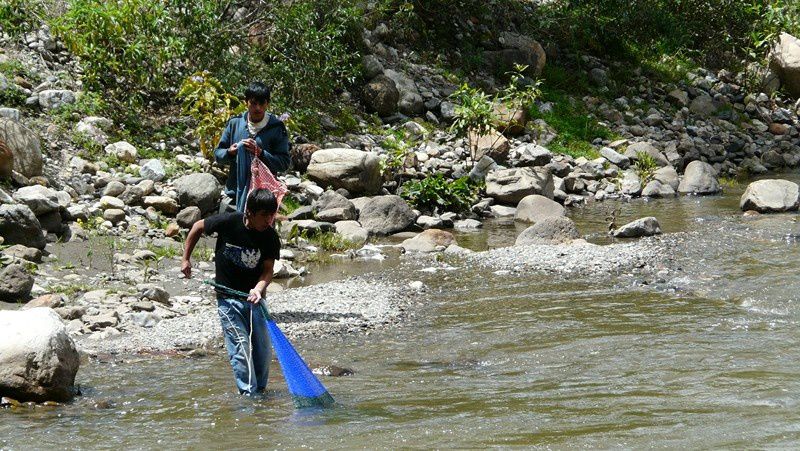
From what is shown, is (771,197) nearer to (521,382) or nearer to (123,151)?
(521,382)

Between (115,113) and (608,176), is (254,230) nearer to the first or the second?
(115,113)

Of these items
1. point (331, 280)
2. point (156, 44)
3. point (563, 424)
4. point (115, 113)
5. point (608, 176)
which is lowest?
point (563, 424)

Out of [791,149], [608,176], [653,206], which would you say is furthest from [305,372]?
[791,149]

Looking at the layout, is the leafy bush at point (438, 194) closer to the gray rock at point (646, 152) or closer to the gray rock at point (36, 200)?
the gray rock at point (646, 152)

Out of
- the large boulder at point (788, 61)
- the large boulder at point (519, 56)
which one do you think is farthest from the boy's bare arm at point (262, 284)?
the large boulder at point (788, 61)

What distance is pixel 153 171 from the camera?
12.4 metres

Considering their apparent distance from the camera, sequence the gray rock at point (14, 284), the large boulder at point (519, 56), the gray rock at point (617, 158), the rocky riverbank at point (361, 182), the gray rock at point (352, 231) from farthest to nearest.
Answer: the large boulder at point (519, 56)
the gray rock at point (617, 158)
the gray rock at point (352, 231)
the rocky riverbank at point (361, 182)
the gray rock at point (14, 284)

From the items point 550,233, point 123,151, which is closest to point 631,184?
point 550,233

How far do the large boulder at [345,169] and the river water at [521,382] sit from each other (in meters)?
4.28

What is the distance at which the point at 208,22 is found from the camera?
14281 millimetres

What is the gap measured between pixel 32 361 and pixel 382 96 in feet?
38.8

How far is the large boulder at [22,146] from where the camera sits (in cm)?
1127

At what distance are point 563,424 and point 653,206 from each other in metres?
10.4

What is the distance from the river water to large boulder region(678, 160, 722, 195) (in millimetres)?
6487
